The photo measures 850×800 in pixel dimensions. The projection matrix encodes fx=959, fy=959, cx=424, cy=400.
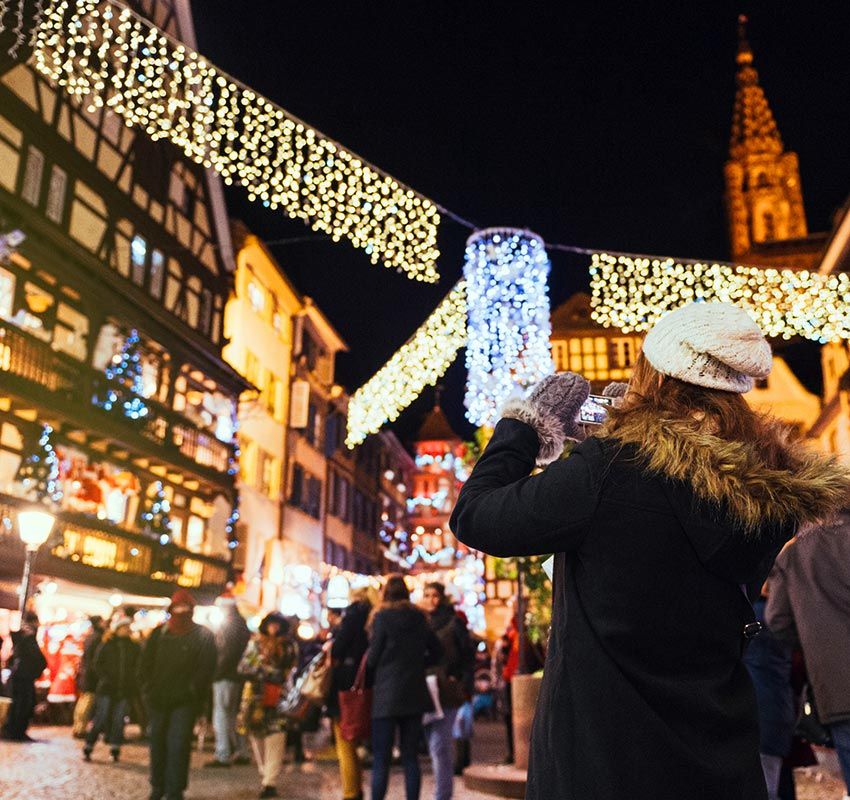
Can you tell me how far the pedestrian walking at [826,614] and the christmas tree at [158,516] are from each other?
70.1 ft

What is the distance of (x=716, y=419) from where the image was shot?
208 centimetres

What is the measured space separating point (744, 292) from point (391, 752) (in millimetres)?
8175

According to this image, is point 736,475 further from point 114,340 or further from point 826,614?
point 114,340

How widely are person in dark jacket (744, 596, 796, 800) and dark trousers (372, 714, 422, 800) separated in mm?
2427

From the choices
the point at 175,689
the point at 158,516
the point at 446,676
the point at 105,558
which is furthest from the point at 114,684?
the point at 158,516

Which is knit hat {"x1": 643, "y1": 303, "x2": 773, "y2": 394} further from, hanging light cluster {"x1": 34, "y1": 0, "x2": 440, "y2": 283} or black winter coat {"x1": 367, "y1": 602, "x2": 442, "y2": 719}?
hanging light cluster {"x1": 34, "y1": 0, "x2": 440, "y2": 283}

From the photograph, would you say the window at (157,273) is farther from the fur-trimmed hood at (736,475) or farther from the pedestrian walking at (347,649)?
the fur-trimmed hood at (736,475)

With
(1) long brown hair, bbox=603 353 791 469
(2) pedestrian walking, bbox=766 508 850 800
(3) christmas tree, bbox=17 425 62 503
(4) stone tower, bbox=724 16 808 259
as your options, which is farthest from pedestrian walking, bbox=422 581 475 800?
Answer: (4) stone tower, bbox=724 16 808 259

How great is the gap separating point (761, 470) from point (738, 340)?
333 millimetres

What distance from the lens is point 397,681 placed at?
6.96m

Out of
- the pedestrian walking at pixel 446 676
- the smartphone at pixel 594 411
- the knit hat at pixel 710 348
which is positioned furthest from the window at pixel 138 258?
the knit hat at pixel 710 348

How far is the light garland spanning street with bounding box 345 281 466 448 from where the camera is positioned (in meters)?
17.1

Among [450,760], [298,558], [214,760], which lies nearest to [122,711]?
[214,760]

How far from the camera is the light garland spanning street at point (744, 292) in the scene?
38.5ft
